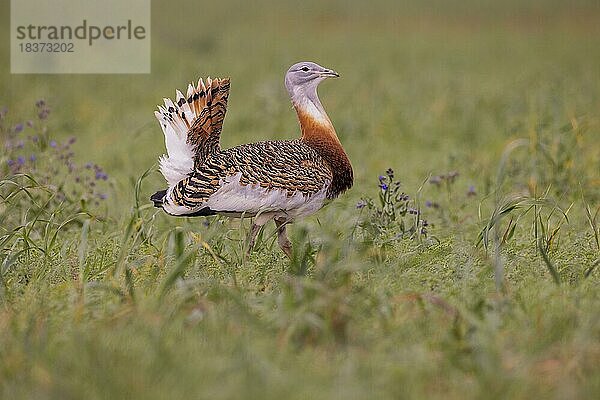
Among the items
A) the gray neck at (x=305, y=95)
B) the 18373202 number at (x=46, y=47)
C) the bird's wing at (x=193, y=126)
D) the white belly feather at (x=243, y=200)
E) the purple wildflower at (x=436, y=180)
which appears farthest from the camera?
the 18373202 number at (x=46, y=47)

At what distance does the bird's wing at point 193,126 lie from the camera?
4.48 m

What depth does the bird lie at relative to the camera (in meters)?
4.33

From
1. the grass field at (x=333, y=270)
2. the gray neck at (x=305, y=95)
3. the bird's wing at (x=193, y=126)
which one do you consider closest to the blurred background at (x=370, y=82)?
the grass field at (x=333, y=270)

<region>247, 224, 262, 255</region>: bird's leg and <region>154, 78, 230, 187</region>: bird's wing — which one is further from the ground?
<region>154, 78, 230, 187</region>: bird's wing

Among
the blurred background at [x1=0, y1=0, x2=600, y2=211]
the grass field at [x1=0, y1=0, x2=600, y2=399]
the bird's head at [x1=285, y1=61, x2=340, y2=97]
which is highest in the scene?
the blurred background at [x1=0, y1=0, x2=600, y2=211]

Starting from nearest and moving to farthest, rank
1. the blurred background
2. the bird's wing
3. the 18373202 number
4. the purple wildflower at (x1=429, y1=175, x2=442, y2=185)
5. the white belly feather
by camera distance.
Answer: the white belly feather
the bird's wing
the purple wildflower at (x1=429, y1=175, x2=442, y2=185)
the blurred background
the 18373202 number

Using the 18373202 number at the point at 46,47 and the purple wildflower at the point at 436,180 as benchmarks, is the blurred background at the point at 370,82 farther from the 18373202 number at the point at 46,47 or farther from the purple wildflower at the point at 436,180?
the purple wildflower at the point at 436,180

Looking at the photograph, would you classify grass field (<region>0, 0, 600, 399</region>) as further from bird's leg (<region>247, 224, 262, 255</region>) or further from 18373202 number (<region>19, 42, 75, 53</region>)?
18373202 number (<region>19, 42, 75, 53</region>)

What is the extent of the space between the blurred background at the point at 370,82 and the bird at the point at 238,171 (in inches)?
27.2

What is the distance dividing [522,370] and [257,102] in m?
5.88

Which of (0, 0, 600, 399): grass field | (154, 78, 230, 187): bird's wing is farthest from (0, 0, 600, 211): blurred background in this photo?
(154, 78, 230, 187): bird's wing

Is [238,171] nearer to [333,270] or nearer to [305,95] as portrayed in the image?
[305,95]

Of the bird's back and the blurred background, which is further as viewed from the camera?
the blurred background

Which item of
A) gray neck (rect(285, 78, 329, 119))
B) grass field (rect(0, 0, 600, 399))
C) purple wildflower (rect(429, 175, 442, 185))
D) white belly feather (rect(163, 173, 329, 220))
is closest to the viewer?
grass field (rect(0, 0, 600, 399))
